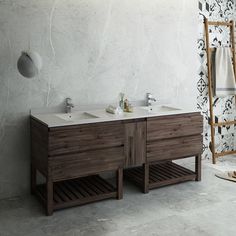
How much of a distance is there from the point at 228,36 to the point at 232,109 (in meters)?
0.99

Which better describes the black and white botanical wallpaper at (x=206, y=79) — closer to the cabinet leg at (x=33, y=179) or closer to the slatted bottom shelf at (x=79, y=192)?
the slatted bottom shelf at (x=79, y=192)

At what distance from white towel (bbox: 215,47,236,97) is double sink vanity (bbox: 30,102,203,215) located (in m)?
0.96

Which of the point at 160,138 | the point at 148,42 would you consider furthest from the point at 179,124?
the point at 148,42

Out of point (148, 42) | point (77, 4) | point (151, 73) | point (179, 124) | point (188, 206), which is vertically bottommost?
point (188, 206)

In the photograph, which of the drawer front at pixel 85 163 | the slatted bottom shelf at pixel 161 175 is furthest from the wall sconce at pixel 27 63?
the slatted bottom shelf at pixel 161 175

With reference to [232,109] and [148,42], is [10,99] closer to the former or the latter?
[148,42]

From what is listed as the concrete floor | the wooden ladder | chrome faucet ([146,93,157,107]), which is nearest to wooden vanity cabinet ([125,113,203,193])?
the concrete floor

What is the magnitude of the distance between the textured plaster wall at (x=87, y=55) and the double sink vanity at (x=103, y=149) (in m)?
0.21

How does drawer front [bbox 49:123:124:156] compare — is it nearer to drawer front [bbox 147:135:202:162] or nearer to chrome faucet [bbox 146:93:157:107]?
drawer front [bbox 147:135:202:162]

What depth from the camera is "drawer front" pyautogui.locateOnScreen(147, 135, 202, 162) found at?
3643 millimetres

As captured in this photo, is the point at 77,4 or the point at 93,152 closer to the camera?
the point at 93,152

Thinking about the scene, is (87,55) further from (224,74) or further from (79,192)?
(224,74)

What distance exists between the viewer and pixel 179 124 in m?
3.78

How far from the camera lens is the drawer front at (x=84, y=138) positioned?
3082mm
